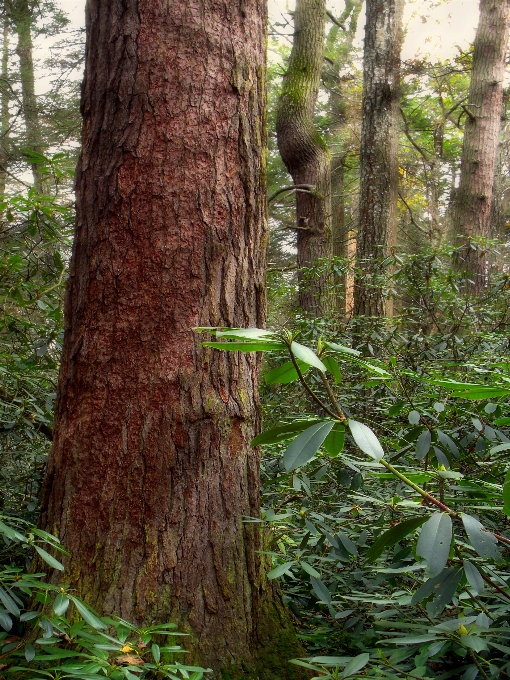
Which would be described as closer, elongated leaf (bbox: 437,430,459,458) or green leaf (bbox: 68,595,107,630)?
green leaf (bbox: 68,595,107,630)

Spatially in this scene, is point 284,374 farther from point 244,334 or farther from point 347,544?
point 347,544

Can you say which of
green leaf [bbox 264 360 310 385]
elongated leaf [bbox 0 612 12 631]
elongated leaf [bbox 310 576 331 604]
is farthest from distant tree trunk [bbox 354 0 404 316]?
elongated leaf [bbox 0 612 12 631]

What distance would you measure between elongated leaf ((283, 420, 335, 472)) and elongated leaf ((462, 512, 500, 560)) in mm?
337

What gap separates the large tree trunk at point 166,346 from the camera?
1.89m

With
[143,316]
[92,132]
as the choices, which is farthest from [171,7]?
[143,316]

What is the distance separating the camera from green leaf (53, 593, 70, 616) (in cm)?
138

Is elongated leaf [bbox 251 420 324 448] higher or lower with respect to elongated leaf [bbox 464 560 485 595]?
higher

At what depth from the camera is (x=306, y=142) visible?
27.4 ft

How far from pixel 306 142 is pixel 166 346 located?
710 cm

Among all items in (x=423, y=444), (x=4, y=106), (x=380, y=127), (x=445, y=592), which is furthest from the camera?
(x=4, y=106)

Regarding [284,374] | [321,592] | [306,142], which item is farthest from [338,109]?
[284,374]

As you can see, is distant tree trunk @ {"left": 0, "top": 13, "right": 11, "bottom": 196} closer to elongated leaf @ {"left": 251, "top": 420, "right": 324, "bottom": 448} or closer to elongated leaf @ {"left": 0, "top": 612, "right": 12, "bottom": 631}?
elongated leaf @ {"left": 0, "top": 612, "right": 12, "bottom": 631}

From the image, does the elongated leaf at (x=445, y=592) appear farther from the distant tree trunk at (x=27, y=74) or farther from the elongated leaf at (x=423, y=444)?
the distant tree trunk at (x=27, y=74)

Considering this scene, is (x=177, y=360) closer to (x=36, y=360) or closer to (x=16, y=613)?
(x=16, y=613)
